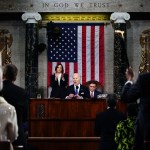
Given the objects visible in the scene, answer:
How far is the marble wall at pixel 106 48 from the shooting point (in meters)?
18.2

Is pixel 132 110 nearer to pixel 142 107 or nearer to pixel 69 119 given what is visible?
pixel 142 107

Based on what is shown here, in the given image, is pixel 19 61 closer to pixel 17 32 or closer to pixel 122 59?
pixel 17 32

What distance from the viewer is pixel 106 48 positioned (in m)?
18.3

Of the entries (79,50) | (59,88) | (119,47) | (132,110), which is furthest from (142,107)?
(79,50)

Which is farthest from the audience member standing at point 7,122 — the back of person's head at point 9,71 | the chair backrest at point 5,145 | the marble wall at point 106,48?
the marble wall at point 106,48

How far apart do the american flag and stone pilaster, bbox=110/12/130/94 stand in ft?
1.55

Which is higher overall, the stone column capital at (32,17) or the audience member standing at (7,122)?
the stone column capital at (32,17)

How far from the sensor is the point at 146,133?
24.2 feet

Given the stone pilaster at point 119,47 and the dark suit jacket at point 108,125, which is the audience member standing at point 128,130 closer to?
the dark suit jacket at point 108,125

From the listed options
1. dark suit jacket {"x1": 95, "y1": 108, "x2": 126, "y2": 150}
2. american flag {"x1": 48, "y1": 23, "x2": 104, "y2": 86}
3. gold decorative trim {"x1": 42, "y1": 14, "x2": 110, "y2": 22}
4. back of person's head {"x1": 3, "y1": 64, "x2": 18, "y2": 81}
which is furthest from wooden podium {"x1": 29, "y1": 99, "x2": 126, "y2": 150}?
gold decorative trim {"x1": 42, "y1": 14, "x2": 110, "y2": 22}

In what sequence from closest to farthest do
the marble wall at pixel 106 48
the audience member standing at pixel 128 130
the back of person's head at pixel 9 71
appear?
the back of person's head at pixel 9 71
the audience member standing at pixel 128 130
the marble wall at pixel 106 48

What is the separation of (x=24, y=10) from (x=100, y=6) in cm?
238

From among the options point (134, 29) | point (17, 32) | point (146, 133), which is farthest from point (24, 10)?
point (146, 133)

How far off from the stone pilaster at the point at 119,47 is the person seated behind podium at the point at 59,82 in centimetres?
275
